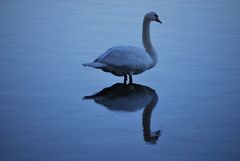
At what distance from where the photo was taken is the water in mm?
6270

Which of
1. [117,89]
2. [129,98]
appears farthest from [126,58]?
[129,98]

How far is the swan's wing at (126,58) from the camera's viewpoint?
8.64 metres

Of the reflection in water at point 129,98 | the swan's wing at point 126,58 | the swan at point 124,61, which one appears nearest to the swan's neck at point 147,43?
the swan at point 124,61

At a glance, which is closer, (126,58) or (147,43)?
(126,58)

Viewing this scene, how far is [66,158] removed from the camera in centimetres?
586

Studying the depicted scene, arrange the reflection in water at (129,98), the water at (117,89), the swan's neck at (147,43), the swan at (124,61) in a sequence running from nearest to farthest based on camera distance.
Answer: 1. the water at (117,89)
2. the reflection in water at (129,98)
3. the swan at (124,61)
4. the swan's neck at (147,43)

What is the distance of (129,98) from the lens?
A: 8.10 m

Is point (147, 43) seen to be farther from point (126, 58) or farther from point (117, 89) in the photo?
point (117, 89)

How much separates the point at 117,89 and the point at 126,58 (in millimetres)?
449

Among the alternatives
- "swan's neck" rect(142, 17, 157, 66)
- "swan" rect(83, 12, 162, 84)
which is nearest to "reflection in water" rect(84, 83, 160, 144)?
"swan" rect(83, 12, 162, 84)

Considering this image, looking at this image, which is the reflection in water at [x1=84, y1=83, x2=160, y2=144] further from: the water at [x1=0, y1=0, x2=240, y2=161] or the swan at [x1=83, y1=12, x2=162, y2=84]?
the swan at [x1=83, y1=12, x2=162, y2=84]

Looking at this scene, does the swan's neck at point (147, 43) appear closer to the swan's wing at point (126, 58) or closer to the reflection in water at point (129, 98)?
the swan's wing at point (126, 58)

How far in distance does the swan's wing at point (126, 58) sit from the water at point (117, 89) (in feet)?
0.96

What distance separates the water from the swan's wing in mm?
293
